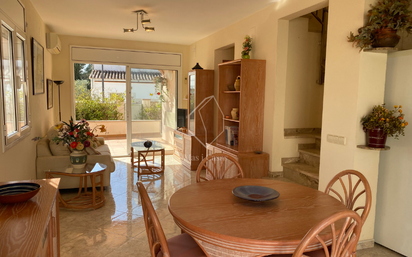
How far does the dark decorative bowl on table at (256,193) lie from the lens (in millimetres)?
1863

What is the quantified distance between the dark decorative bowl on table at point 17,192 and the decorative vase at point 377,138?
2.61 metres

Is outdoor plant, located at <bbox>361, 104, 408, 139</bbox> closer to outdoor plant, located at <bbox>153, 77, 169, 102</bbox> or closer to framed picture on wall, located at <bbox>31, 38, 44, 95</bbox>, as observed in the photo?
framed picture on wall, located at <bbox>31, 38, 44, 95</bbox>

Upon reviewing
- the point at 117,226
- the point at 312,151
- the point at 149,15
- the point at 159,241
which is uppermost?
A: the point at 149,15

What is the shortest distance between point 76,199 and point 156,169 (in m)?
1.88

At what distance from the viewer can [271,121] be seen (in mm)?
4031

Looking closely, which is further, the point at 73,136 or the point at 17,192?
the point at 73,136

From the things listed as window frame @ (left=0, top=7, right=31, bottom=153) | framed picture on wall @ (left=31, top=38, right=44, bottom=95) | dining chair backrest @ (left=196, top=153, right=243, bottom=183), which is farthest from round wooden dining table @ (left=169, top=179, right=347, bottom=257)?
framed picture on wall @ (left=31, top=38, right=44, bottom=95)

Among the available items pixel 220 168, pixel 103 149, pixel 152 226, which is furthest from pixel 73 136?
pixel 152 226

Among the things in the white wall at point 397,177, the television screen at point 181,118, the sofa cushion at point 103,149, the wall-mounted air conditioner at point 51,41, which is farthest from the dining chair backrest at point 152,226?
the television screen at point 181,118

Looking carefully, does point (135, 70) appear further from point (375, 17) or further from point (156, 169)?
point (375, 17)

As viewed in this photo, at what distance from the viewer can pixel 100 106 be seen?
8.54 m

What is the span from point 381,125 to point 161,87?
18.1ft

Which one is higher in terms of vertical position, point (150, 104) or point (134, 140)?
Answer: point (150, 104)

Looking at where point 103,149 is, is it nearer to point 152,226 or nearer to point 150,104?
point 150,104
